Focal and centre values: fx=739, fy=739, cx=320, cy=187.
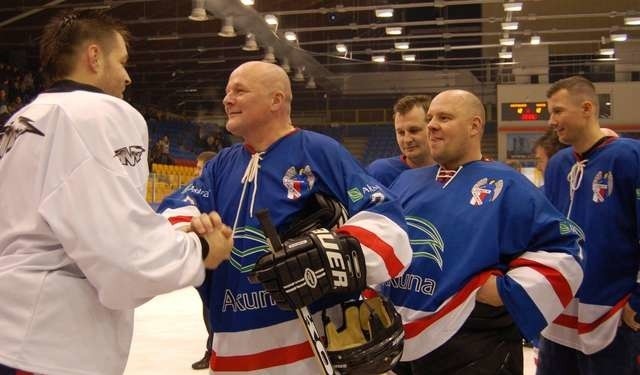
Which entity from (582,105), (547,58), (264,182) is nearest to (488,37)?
(547,58)

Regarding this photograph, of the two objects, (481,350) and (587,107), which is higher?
(587,107)

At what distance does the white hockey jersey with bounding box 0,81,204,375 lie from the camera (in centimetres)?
152

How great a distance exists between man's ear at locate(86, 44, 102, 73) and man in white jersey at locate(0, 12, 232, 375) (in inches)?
4.9

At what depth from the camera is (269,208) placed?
6.89 feet

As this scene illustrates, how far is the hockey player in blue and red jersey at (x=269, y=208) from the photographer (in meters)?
1.97

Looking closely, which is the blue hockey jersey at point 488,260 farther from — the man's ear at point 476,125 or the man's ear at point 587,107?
the man's ear at point 587,107

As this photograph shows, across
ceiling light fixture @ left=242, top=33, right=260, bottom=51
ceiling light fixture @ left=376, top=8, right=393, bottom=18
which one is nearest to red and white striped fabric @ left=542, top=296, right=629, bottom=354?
ceiling light fixture @ left=376, top=8, right=393, bottom=18

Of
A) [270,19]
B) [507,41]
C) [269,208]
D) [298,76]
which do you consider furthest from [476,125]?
[298,76]

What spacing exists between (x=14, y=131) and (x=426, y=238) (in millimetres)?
1226

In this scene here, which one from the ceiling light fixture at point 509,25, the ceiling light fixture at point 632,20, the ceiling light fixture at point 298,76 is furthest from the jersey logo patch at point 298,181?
the ceiling light fixture at point 298,76

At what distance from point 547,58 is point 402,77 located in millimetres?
3187

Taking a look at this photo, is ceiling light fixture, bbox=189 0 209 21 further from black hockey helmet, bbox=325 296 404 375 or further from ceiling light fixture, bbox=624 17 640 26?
black hockey helmet, bbox=325 296 404 375

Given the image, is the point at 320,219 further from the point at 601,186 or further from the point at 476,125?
the point at 601,186

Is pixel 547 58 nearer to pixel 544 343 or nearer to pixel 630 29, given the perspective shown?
pixel 630 29
